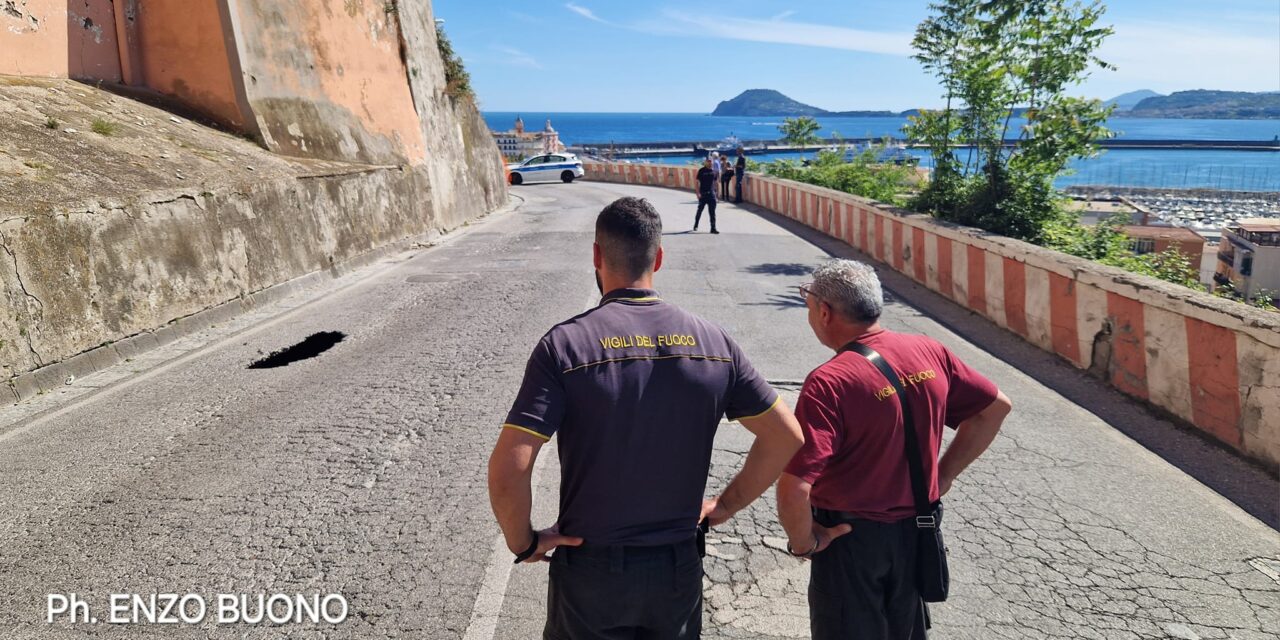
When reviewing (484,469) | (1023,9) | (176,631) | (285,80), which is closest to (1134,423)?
(484,469)

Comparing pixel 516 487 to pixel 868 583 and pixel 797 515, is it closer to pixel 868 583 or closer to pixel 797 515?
pixel 797 515

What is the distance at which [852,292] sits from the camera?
110 inches

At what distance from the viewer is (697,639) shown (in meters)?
2.55

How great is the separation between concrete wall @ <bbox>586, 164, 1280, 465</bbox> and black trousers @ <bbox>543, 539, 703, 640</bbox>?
5141mm

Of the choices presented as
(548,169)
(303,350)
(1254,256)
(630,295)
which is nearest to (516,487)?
(630,295)

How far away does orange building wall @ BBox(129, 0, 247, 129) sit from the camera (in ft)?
46.2

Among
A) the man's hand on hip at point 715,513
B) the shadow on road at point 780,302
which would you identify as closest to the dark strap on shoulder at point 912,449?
the man's hand on hip at point 715,513

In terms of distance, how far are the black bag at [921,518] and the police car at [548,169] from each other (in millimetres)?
42303

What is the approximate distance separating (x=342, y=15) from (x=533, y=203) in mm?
12386

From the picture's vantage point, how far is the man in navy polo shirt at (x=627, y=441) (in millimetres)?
2252

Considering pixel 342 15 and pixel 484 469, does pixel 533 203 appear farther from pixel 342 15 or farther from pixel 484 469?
pixel 484 469

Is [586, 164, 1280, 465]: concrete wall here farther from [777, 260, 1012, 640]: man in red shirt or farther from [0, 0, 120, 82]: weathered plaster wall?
[0, 0, 120, 82]: weathered plaster wall

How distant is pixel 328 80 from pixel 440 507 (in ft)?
48.1

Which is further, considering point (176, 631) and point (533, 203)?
point (533, 203)
